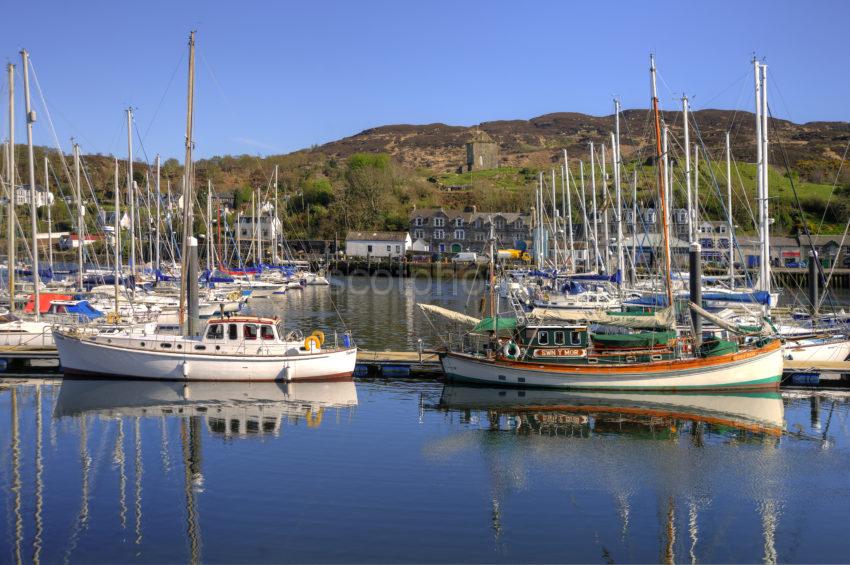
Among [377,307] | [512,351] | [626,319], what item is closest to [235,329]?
[512,351]

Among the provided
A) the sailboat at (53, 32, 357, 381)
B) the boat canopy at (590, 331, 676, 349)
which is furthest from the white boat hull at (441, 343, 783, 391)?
the sailboat at (53, 32, 357, 381)

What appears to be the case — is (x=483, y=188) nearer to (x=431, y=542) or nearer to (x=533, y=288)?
(x=533, y=288)

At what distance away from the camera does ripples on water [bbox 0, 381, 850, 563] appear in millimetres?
17547

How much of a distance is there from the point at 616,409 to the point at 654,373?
272 centimetres

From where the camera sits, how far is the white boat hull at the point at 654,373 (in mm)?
31688

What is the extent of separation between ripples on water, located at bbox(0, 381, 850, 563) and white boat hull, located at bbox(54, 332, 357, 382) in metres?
0.50

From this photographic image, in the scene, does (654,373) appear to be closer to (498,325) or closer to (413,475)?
(498,325)

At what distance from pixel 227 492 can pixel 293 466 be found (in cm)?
243

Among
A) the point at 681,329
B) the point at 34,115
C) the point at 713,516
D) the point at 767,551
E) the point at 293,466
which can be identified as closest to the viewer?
the point at 767,551

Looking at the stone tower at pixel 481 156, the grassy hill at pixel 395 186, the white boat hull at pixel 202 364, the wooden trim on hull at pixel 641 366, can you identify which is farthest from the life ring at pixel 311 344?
the stone tower at pixel 481 156

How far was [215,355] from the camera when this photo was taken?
3191 centimetres

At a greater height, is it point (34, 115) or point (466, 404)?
point (34, 115)

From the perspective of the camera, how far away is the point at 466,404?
100.0ft

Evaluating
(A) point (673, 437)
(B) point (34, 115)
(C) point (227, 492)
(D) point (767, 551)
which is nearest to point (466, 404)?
(A) point (673, 437)
